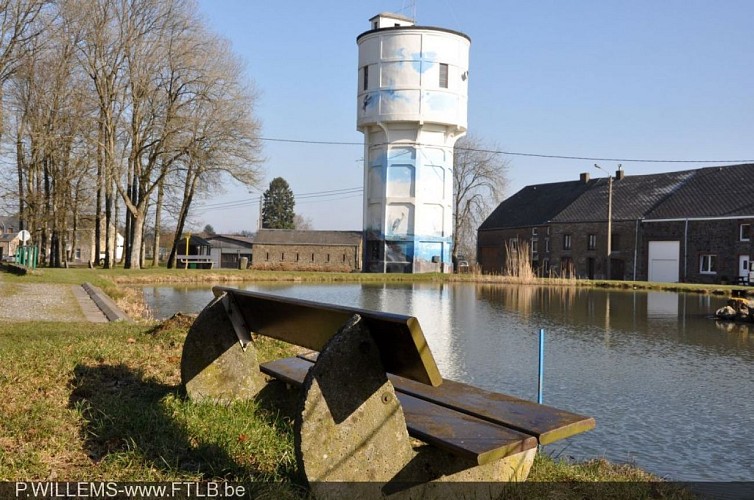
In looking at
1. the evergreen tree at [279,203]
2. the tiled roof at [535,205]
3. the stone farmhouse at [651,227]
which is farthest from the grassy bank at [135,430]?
the evergreen tree at [279,203]

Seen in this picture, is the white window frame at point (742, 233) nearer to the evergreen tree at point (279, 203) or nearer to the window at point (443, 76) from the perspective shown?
the window at point (443, 76)

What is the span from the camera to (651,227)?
45.2 metres

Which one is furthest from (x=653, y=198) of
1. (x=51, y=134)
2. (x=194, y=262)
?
(x=51, y=134)

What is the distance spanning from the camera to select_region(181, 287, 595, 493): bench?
117 inches

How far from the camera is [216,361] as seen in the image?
4.87 metres

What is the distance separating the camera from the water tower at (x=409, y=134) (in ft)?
144

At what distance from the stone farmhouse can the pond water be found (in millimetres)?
22010

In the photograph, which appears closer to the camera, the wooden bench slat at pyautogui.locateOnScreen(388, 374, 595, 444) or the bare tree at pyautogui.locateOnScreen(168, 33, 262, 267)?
the wooden bench slat at pyautogui.locateOnScreen(388, 374, 595, 444)

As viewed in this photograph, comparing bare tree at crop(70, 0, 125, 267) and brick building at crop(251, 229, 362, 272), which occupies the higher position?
bare tree at crop(70, 0, 125, 267)

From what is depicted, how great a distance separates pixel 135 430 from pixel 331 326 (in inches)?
58.2

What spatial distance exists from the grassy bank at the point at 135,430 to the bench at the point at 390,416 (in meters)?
0.34

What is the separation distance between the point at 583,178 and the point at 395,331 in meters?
55.6

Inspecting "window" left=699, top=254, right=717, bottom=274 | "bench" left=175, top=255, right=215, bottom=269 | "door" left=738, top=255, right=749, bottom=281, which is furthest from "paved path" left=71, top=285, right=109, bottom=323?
"window" left=699, top=254, right=717, bottom=274

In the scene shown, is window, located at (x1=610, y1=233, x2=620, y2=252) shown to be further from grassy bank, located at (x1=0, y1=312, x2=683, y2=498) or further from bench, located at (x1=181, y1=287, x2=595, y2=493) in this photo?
bench, located at (x1=181, y1=287, x2=595, y2=493)
